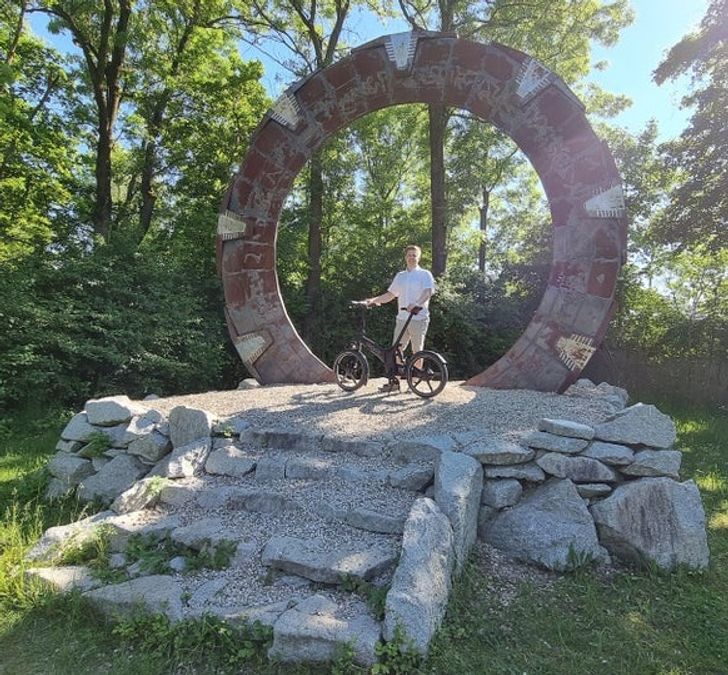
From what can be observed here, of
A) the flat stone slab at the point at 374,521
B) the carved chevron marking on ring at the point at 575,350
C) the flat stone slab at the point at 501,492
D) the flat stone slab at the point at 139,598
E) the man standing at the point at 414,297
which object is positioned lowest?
the flat stone slab at the point at 139,598

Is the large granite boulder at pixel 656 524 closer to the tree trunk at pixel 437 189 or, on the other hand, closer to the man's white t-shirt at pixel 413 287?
the man's white t-shirt at pixel 413 287

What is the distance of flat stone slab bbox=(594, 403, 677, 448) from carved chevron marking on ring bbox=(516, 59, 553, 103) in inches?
161

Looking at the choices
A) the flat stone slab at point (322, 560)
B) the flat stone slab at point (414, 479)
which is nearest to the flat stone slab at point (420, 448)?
the flat stone slab at point (414, 479)

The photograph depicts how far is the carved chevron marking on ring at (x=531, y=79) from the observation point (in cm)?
646

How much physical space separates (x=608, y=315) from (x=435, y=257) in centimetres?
680

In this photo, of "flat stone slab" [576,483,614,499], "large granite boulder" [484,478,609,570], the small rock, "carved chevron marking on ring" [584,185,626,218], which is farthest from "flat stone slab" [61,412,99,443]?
"carved chevron marking on ring" [584,185,626,218]

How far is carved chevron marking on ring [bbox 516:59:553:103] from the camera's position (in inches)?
254

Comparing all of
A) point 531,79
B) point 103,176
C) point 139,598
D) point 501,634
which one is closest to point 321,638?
point 501,634

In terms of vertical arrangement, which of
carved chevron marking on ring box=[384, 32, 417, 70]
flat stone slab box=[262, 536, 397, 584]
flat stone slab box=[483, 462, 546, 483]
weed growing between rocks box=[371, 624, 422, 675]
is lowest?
weed growing between rocks box=[371, 624, 422, 675]

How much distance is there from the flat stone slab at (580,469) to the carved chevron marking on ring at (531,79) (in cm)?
450

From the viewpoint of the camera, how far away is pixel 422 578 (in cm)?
286

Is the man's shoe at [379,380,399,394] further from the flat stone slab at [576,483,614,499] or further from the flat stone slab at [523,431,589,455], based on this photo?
the flat stone slab at [576,483,614,499]

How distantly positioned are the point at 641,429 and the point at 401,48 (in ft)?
17.4

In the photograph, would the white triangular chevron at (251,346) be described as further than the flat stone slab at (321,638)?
Yes
